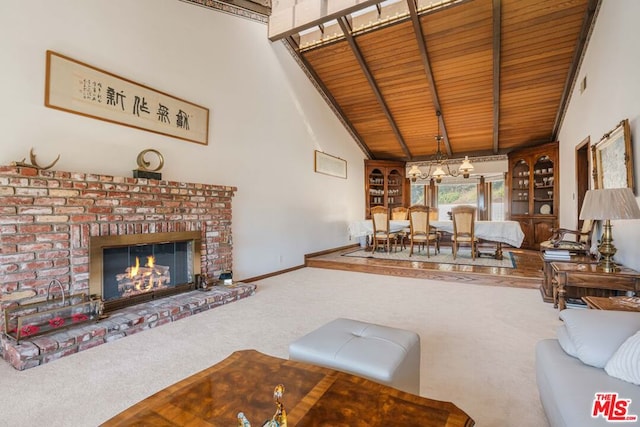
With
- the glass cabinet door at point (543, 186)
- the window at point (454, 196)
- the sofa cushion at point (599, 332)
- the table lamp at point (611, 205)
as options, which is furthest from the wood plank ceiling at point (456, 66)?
the sofa cushion at point (599, 332)

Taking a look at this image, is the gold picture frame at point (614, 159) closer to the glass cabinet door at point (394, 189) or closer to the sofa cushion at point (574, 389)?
the sofa cushion at point (574, 389)

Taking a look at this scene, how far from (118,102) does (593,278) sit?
15.7ft

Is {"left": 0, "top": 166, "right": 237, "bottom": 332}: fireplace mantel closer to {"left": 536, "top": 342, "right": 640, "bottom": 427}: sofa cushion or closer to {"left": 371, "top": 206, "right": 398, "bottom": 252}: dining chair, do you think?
{"left": 536, "top": 342, "right": 640, "bottom": 427}: sofa cushion

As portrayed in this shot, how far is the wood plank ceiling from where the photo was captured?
4824mm

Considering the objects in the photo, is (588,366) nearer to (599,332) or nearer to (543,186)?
(599,332)

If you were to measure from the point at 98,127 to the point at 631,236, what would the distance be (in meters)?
5.26

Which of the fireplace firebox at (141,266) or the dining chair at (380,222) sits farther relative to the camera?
the dining chair at (380,222)

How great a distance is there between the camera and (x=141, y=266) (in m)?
3.39

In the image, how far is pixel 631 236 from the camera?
2.99 meters

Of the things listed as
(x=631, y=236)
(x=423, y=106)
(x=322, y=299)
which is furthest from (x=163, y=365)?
(x=423, y=106)

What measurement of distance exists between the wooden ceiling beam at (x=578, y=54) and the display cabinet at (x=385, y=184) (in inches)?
155

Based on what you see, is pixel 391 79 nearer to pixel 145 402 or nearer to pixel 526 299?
pixel 526 299

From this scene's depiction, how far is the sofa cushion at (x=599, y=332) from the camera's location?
1317 mm

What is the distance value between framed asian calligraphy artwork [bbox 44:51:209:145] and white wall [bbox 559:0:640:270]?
464cm
